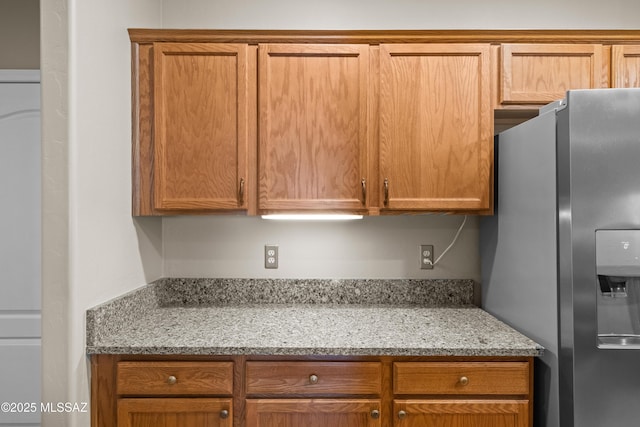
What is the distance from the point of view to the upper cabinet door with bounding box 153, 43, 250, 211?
178cm

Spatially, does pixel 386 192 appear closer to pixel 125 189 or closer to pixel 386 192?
pixel 386 192

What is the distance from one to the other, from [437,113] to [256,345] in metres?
1.21

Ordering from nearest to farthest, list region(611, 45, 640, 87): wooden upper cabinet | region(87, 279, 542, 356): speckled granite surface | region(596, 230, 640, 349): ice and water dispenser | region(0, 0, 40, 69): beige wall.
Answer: region(596, 230, 640, 349): ice and water dispenser < region(87, 279, 542, 356): speckled granite surface < region(611, 45, 640, 87): wooden upper cabinet < region(0, 0, 40, 69): beige wall

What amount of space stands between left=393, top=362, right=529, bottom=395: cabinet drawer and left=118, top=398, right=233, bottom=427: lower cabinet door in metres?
0.64

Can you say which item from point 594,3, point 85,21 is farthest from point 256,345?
point 594,3

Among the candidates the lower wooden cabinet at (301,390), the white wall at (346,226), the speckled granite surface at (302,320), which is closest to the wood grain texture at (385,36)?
the white wall at (346,226)

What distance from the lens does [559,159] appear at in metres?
1.36

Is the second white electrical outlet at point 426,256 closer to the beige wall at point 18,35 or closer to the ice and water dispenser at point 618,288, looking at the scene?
the ice and water dispenser at point 618,288

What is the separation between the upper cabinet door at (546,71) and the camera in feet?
5.84

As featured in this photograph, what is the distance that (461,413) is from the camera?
1446 millimetres

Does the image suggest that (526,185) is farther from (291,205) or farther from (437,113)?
(291,205)

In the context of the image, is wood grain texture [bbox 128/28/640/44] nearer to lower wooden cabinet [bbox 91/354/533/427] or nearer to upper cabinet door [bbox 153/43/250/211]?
upper cabinet door [bbox 153/43/250/211]

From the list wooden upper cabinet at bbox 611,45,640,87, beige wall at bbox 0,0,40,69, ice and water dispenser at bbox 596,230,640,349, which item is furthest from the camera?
beige wall at bbox 0,0,40,69

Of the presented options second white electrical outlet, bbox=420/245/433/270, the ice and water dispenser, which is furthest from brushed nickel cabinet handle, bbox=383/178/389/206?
the ice and water dispenser
